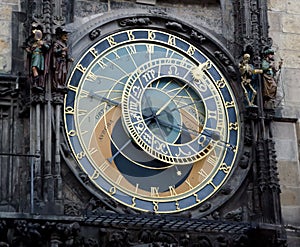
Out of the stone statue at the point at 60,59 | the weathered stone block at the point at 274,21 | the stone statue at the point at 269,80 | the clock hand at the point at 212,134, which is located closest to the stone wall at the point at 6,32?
the stone statue at the point at 60,59

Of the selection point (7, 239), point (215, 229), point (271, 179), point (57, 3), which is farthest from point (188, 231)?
point (57, 3)

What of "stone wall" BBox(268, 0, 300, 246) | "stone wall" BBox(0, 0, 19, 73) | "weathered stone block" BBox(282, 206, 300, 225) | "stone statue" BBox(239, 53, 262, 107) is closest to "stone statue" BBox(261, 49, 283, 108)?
"stone statue" BBox(239, 53, 262, 107)

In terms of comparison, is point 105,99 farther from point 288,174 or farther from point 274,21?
point 274,21

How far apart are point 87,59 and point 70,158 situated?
4.27 feet

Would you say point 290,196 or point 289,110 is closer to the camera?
point 290,196

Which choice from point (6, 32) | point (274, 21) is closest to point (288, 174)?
point (274, 21)

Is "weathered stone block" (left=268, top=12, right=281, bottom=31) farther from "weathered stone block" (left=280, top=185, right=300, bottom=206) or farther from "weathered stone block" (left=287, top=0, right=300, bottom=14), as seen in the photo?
"weathered stone block" (left=280, top=185, right=300, bottom=206)

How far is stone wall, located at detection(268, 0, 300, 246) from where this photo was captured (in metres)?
13.2

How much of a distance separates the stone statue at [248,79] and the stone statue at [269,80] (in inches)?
4.1

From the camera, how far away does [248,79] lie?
13539 mm

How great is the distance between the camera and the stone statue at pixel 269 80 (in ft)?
44.2

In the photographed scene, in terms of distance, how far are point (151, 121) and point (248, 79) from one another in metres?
1.34

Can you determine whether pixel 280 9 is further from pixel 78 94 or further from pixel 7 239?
pixel 7 239

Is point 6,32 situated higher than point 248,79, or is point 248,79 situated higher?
point 6,32
